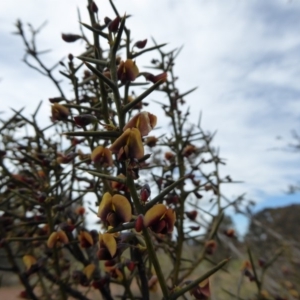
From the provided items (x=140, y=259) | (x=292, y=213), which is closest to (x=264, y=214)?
(x=292, y=213)

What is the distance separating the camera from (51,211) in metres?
1.32

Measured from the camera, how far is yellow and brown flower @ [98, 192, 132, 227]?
0.76 m

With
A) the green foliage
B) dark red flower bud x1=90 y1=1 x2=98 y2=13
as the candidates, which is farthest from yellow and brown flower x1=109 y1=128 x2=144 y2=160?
dark red flower bud x1=90 y1=1 x2=98 y2=13

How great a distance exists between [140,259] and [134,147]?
0.49 metres

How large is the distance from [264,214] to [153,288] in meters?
9.29

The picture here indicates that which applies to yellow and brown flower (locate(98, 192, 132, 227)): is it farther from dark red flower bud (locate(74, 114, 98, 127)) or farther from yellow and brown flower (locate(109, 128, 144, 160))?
dark red flower bud (locate(74, 114, 98, 127))

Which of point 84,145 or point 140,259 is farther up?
point 84,145

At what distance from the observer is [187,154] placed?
1.56 metres

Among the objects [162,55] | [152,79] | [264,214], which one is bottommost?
[264,214]

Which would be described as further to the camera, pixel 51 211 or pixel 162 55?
pixel 162 55

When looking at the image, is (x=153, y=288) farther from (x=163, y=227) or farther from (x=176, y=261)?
(x=163, y=227)

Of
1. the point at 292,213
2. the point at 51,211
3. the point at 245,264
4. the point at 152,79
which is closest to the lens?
the point at 152,79

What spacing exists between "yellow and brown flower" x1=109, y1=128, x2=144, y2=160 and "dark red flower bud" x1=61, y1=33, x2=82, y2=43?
0.74 metres

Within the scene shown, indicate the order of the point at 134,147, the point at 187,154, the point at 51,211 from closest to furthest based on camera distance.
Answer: the point at 134,147 < the point at 51,211 < the point at 187,154
